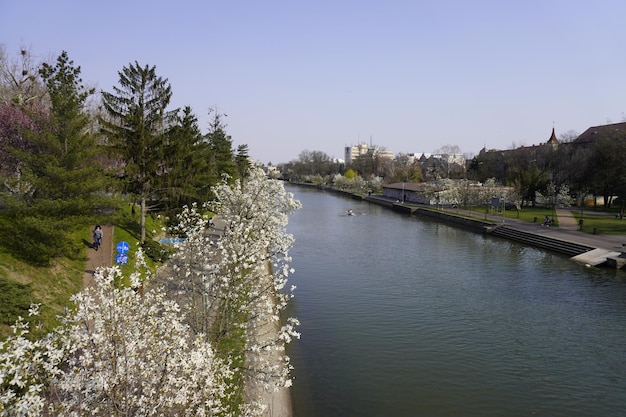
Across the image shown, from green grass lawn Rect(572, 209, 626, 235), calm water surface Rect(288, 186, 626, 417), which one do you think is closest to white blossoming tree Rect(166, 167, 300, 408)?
calm water surface Rect(288, 186, 626, 417)

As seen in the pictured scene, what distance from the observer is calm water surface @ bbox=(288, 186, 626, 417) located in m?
15.7

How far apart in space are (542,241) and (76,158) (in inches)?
1687

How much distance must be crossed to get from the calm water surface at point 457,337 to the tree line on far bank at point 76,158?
12.1 m

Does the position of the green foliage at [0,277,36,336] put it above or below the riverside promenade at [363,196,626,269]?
above

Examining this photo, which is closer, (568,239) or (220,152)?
(568,239)

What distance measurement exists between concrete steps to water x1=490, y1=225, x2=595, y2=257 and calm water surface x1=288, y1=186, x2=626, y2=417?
6.85 feet

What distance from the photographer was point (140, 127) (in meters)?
29.1

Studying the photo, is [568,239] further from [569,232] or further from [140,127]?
[140,127]

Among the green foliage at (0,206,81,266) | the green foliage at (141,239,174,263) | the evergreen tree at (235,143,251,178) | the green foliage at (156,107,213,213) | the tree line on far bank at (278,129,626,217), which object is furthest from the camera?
the evergreen tree at (235,143,251,178)

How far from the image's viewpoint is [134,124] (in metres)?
29.4

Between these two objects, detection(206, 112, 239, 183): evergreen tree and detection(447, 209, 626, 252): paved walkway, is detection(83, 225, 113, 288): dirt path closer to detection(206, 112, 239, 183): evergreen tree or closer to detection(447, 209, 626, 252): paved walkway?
detection(206, 112, 239, 183): evergreen tree

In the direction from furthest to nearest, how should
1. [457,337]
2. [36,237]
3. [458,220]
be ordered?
[458,220] < [457,337] < [36,237]

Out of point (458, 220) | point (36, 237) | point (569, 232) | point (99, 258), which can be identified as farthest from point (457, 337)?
point (458, 220)

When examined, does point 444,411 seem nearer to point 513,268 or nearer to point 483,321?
point 483,321
